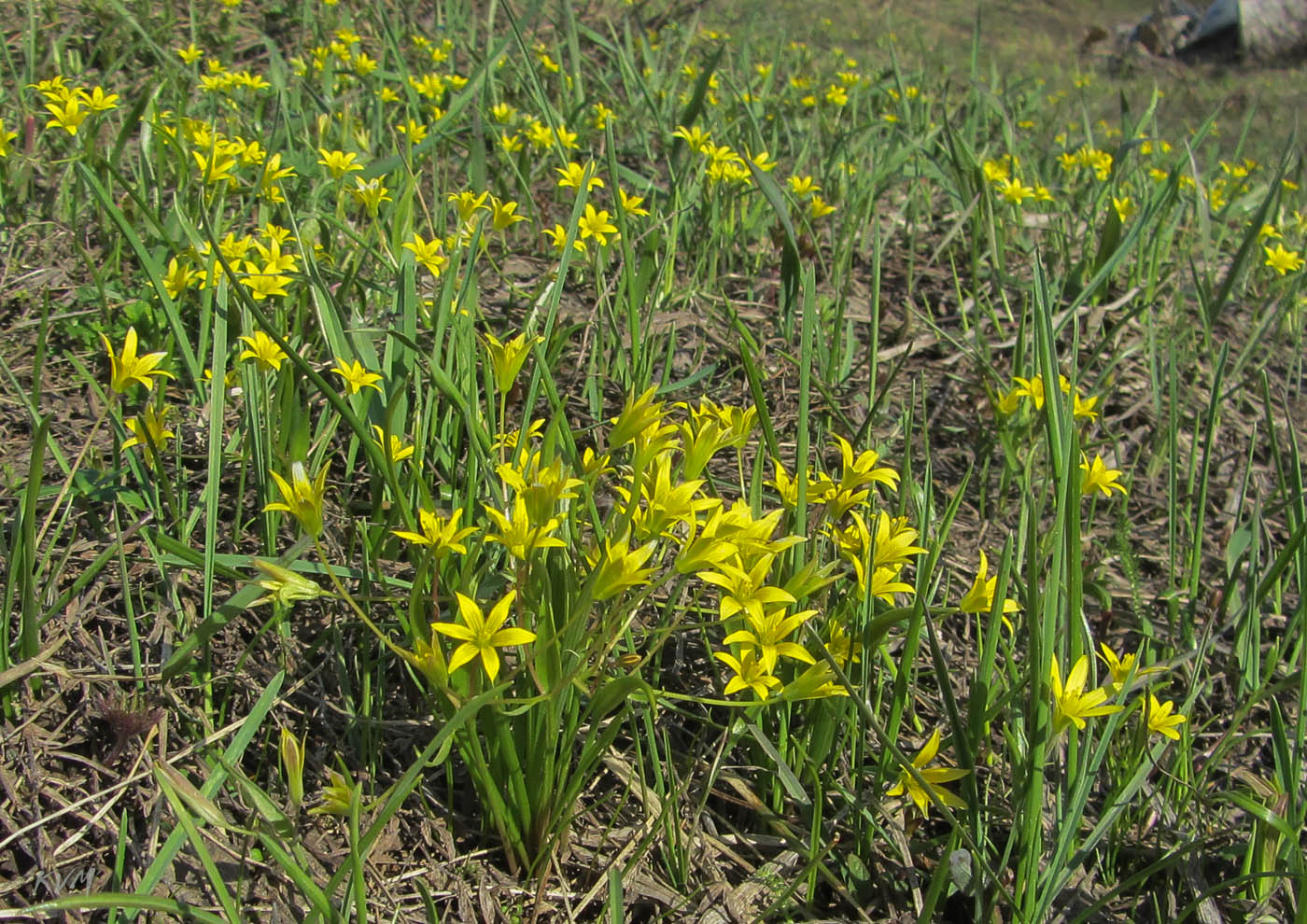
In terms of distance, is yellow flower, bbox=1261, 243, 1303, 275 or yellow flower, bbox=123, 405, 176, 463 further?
yellow flower, bbox=1261, 243, 1303, 275

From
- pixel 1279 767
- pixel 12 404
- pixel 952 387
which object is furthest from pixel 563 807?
pixel 952 387

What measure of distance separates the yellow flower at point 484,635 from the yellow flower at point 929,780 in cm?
61

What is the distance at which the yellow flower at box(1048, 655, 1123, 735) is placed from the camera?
1.35 meters

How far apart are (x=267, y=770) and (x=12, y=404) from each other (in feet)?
3.46

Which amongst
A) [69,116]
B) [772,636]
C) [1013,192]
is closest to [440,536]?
[772,636]

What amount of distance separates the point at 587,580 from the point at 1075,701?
69cm

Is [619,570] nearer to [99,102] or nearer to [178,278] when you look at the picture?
[178,278]

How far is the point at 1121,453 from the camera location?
2660mm

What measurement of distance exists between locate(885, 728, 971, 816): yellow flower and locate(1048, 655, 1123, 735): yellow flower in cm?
15

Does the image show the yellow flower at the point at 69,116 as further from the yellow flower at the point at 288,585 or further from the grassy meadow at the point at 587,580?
the yellow flower at the point at 288,585

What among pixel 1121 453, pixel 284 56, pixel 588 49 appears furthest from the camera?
pixel 588 49

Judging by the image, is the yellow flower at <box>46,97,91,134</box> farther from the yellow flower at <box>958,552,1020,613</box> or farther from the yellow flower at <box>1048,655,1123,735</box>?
the yellow flower at <box>1048,655,1123,735</box>

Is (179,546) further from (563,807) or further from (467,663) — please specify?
(563,807)

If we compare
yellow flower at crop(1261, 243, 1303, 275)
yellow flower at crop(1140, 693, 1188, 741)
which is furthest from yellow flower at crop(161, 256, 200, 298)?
yellow flower at crop(1261, 243, 1303, 275)
